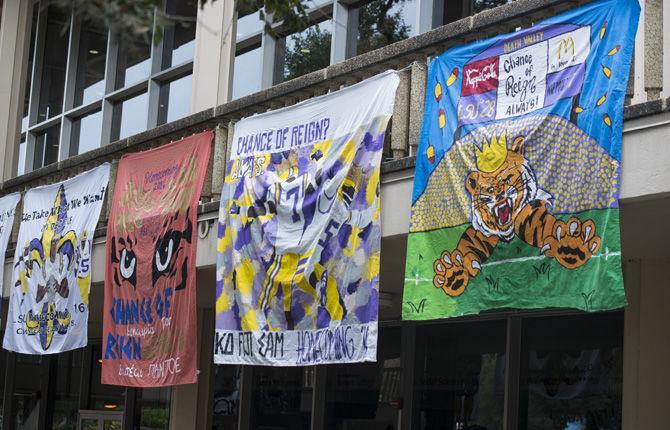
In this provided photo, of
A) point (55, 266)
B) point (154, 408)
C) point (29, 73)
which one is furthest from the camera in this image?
point (29, 73)

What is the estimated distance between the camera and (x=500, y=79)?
875 cm

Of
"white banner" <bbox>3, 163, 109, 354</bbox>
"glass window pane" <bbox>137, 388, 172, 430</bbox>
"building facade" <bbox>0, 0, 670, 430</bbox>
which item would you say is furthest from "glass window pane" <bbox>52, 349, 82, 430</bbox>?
"white banner" <bbox>3, 163, 109, 354</bbox>

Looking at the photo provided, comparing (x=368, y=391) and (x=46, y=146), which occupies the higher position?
(x=46, y=146)

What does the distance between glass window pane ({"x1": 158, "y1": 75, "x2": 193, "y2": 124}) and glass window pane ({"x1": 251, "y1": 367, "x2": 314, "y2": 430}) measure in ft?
11.8

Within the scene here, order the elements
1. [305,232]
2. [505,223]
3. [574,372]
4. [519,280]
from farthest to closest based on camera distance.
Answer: [574,372] < [305,232] < [505,223] < [519,280]

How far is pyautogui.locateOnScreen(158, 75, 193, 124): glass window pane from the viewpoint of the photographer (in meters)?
15.6

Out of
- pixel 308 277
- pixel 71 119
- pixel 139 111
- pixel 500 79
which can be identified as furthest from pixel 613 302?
pixel 71 119

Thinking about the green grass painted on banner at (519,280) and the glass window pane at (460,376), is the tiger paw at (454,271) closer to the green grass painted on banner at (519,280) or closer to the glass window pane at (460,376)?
the green grass painted on banner at (519,280)

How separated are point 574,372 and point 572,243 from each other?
348 centimetres

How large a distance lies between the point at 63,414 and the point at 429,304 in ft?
39.8

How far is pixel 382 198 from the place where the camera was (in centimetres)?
980

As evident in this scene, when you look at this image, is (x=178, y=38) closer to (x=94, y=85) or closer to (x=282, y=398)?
(x=94, y=85)

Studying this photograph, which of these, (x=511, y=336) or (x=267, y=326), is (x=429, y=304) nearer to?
(x=267, y=326)

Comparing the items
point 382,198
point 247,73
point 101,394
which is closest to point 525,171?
point 382,198
